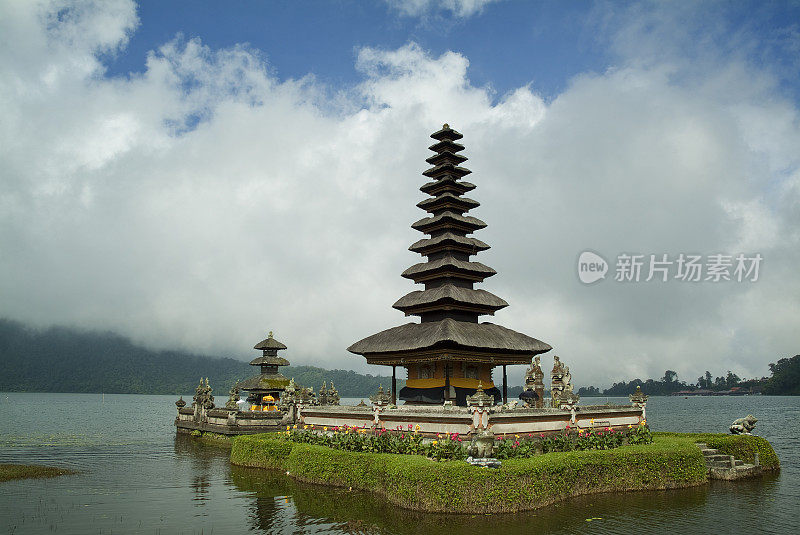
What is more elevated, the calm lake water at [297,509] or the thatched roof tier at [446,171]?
the thatched roof tier at [446,171]

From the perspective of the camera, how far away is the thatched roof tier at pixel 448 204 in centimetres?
3716

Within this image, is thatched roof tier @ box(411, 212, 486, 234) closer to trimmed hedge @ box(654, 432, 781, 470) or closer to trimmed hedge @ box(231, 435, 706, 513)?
trimmed hedge @ box(231, 435, 706, 513)

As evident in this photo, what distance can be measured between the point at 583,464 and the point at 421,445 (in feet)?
20.8

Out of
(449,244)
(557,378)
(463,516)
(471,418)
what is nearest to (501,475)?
(463,516)

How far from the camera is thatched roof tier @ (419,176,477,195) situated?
3775cm

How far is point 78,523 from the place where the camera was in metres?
18.6

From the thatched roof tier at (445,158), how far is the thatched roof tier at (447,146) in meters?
0.34

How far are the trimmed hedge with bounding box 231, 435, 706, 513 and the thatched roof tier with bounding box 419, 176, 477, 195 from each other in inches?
743

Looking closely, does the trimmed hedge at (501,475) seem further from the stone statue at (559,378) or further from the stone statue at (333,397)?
the stone statue at (333,397)

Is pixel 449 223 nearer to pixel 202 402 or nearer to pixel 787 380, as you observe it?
pixel 202 402

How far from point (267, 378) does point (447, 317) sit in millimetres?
30686

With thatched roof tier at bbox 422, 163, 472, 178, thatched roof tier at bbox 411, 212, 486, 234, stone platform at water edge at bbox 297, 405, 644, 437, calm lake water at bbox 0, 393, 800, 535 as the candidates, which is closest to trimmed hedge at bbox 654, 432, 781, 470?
calm lake water at bbox 0, 393, 800, 535

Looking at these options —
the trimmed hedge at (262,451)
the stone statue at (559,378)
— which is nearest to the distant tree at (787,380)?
the stone statue at (559,378)

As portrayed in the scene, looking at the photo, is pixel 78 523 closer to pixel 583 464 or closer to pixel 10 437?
pixel 583 464
